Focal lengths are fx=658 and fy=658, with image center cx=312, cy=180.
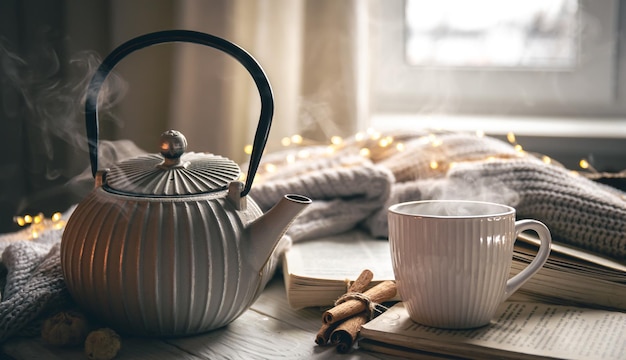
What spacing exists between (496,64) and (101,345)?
4.59 ft

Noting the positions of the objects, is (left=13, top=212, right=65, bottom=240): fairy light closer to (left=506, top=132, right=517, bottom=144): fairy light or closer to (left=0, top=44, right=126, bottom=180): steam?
(left=0, top=44, right=126, bottom=180): steam

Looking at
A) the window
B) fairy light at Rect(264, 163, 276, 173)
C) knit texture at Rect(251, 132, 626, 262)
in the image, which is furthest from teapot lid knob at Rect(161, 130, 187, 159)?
the window

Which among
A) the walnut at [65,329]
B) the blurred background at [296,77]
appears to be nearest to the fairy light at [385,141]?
the blurred background at [296,77]

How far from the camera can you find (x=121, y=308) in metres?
0.59

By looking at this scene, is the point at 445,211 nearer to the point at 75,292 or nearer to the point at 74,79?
the point at 75,292

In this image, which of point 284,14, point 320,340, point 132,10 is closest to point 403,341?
point 320,340

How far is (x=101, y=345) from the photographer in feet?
1.85

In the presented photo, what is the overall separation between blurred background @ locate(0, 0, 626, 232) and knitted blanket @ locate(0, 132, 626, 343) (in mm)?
388

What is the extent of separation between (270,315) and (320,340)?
0.34 ft

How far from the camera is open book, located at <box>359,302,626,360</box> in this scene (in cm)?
54

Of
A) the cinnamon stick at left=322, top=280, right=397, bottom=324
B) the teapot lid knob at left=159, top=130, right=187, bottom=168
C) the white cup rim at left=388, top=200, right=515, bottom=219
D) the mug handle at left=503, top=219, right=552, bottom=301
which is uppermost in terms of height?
the teapot lid knob at left=159, top=130, right=187, bottom=168

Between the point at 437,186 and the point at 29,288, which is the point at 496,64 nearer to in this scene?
the point at 437,186

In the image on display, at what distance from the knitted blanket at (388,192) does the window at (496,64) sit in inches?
20.1

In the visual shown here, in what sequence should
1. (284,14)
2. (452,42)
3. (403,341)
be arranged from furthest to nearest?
(452,42) → (284,14) → (403,341)
